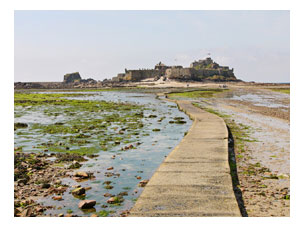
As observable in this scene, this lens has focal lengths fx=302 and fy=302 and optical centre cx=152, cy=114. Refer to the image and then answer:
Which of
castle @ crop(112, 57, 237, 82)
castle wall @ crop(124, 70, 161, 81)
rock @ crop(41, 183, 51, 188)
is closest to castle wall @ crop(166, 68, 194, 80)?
castle @ crop(112, 57, 237, 82)

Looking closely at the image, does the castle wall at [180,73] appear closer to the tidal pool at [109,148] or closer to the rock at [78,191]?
the tidal pool at [109,148]

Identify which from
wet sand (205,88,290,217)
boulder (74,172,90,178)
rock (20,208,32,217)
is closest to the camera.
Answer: rock (20,208,32,217)

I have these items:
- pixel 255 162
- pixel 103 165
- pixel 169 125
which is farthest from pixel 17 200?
pixel 169 125

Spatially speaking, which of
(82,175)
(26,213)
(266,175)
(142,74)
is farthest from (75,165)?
(142,74)

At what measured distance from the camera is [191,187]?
222 inches

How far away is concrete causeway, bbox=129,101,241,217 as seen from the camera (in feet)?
15.5

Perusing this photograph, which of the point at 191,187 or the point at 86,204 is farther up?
the point at 191,187

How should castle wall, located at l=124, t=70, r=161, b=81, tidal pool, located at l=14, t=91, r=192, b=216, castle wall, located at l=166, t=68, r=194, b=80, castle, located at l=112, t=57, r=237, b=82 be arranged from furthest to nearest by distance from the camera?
castle wall, located at l=124, t=70, r=161, b=81 < castle, located at l=112, t=57, r=237, b=82 < castle wall, located at l=166, t=68, r=194, b=80 < tidal pool, located at l=14, t=91, r=192, b=216

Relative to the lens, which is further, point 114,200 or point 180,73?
point 180,73

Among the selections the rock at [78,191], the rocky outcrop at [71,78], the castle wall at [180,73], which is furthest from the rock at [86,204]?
the rocky outcrop at [71,78]

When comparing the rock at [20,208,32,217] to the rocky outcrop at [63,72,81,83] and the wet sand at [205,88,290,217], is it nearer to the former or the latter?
the wet sand at [205,88,290,217]

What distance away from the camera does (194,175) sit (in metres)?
6.34

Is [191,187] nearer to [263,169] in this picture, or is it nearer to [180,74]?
[263,169]

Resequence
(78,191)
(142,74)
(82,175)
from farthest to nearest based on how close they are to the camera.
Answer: (142,74), (82,175), (78,191)
